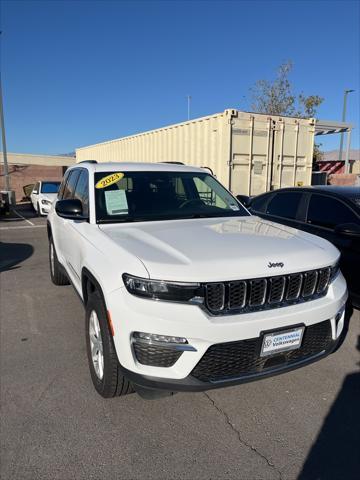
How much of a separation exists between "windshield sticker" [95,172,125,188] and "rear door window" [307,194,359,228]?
2555 millimetres

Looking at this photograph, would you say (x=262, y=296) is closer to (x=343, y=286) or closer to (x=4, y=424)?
(x=343, y=286)

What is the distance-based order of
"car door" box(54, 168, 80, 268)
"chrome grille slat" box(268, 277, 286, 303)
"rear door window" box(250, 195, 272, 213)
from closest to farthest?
"chrome grille slat" box(268, 277, 286, 303) < "car door" box(54, 168, 80, 268) < "rear door window" box(250, 195, 272, 213)

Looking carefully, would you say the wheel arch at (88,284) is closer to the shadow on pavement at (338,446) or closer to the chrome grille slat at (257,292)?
the chrome grille slat at (257,292)

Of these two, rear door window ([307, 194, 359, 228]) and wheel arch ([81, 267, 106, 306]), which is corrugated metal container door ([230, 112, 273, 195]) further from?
wheel arch ([81, 267, 106, 306])

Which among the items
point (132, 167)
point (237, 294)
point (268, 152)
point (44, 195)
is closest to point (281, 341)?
point (237, 294)

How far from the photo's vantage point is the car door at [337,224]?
13.6 feet

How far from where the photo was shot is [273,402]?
2936 mm

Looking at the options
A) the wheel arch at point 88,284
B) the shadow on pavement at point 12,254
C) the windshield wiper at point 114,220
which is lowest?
the shadow on pavement at point 12,254

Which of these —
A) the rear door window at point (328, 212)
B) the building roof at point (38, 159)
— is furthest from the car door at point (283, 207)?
the building roof at point (38, 159)

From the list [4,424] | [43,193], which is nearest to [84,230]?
[4,424]

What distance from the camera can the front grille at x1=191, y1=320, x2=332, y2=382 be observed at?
7.68 feet

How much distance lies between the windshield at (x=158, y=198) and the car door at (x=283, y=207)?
135 cm

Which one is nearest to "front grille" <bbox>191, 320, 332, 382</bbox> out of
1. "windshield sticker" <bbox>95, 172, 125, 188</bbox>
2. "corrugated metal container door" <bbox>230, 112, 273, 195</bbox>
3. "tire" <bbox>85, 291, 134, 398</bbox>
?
"tire" <bbox>85, 291, 134, 398</bbox>

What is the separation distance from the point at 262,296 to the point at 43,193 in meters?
14.5
